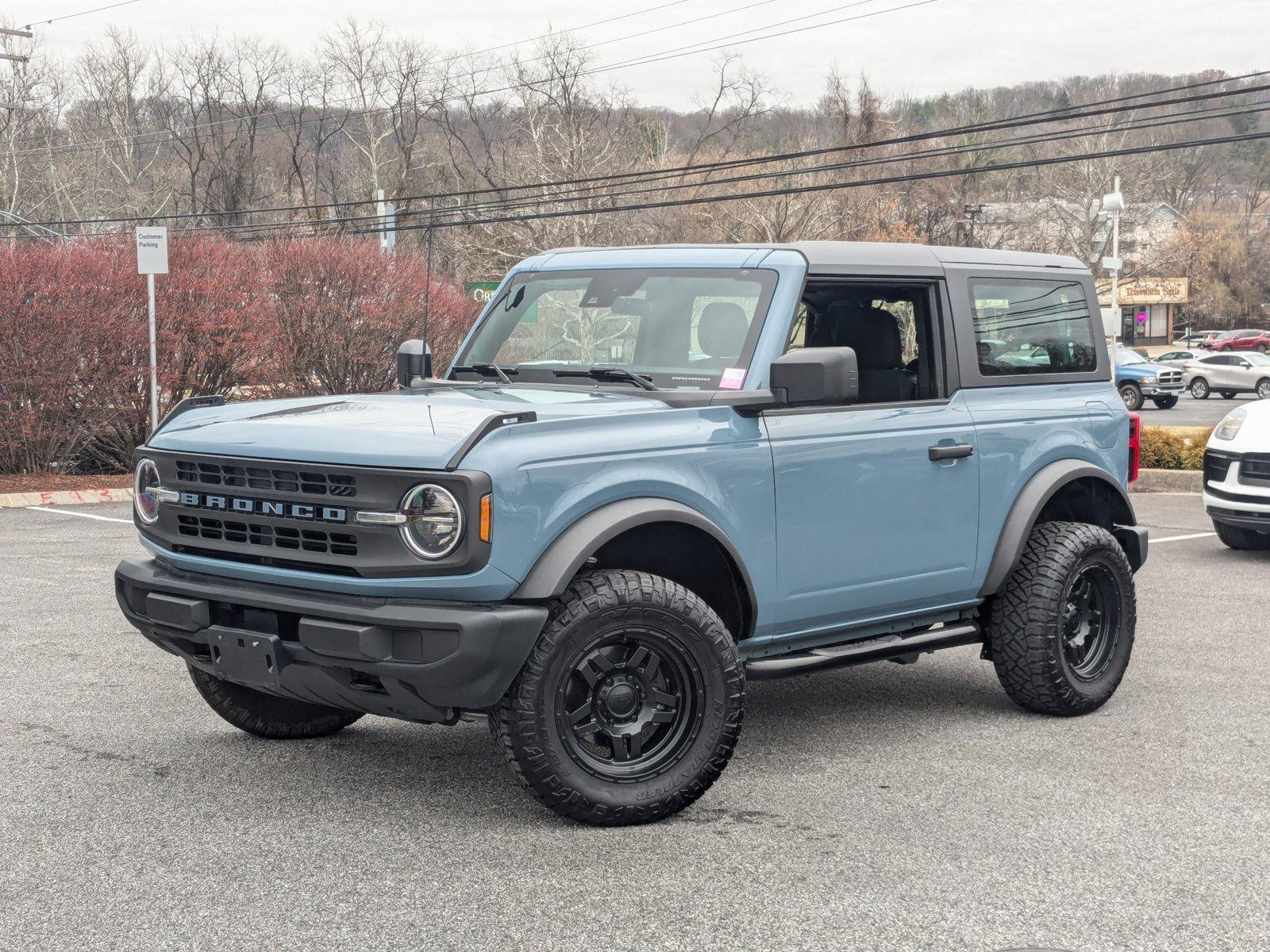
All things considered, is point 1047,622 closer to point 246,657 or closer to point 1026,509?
point 1026,509

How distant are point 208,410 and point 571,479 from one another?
5.33ft

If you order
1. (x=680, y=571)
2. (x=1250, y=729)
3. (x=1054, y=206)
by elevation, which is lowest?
(x=1250, y=729)

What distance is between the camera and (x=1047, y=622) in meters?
6.12

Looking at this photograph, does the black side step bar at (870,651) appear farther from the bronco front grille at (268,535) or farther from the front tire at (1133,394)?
the front tire at (1133,394)

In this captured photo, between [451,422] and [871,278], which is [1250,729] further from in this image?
[451,422]

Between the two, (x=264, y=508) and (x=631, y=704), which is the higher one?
(x=264, y=508)

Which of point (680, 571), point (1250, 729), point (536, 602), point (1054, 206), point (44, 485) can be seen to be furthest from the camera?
point (1054, 206)

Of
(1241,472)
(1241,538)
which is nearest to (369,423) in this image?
(1241,472)

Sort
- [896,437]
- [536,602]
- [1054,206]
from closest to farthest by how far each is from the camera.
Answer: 1. [536,602]
2. [896,437]
3. [1054,206]

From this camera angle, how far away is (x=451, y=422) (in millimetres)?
4625

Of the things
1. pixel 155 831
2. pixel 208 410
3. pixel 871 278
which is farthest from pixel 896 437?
pixel 155 831

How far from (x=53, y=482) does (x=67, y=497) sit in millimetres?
929

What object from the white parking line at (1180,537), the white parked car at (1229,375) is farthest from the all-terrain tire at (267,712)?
the white parked car at (1229,375)

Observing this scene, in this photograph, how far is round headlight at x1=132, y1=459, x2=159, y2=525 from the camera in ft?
17.0
